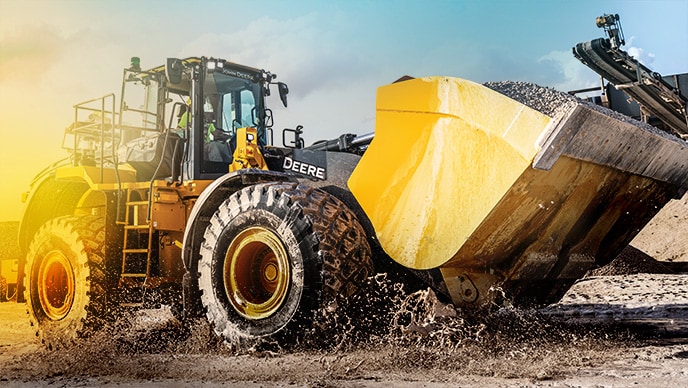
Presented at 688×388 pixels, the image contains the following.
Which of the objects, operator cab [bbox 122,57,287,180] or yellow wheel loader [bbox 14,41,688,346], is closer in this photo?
yellow wheel loader [bbox 14,41,688,346]

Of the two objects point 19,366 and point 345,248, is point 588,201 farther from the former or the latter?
point 19,366

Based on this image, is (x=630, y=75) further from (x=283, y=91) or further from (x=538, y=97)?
(x=538, y=97)

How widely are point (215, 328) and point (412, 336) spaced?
4.39ft

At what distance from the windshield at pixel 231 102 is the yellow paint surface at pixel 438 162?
2360 mm

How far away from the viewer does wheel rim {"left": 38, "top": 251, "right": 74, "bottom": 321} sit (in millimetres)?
6207

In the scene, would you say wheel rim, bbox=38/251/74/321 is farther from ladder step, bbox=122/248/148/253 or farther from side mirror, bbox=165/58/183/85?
side mirror, bbox=165/58/183/85

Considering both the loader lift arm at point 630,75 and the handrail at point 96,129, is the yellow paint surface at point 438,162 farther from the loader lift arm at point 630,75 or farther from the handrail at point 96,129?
the loader lift arm at point 630,75

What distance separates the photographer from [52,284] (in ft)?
20.7

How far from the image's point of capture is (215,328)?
4469 mm

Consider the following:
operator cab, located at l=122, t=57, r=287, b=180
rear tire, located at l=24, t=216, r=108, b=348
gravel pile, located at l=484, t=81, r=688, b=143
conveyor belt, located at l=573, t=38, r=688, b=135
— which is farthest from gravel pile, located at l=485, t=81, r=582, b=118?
conveyor belt, located at l=573, t=38, r=688, b=135

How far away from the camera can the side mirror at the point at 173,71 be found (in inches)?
218

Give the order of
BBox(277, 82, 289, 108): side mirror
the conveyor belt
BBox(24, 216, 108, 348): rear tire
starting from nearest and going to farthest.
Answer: BBox(24, 216, 108, 348): rear tire
BBox(277, 82, 289, 108): side mirror
the conveyor belt

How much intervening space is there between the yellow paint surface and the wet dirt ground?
521 mm

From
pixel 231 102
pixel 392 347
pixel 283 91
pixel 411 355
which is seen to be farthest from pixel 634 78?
pixel 411 355
